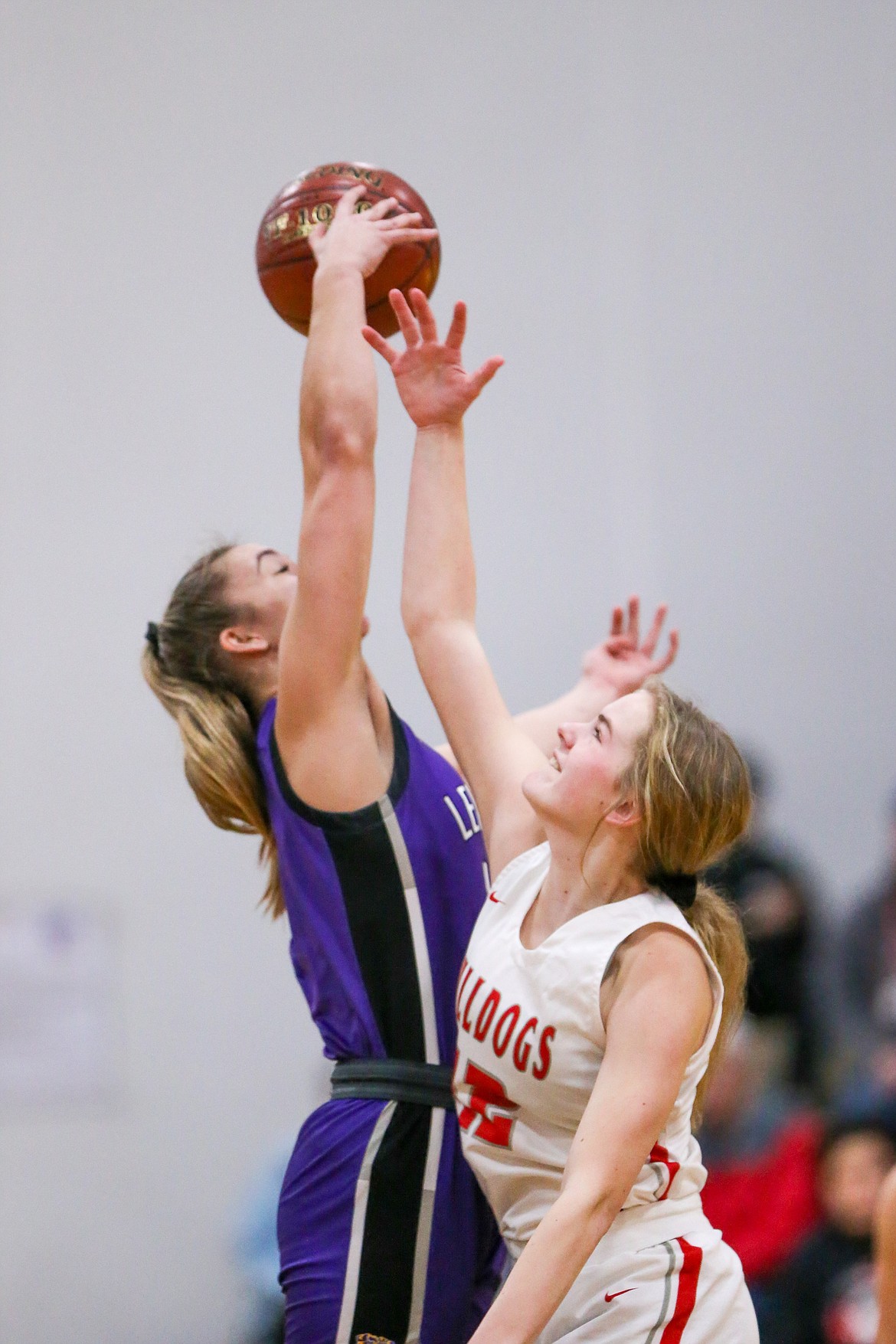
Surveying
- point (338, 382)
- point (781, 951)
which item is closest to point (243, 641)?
point (338, 382)

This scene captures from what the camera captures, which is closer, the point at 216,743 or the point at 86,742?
the point at 216,743

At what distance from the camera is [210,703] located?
8.55 feet

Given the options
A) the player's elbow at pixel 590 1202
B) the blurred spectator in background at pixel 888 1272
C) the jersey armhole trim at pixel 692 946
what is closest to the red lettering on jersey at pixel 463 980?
the jersey armhole trim at pixel 692 946

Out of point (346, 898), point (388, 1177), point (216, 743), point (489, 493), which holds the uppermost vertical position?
point (489, 493)

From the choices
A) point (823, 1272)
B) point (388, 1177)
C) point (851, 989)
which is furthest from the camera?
point (851, 989)

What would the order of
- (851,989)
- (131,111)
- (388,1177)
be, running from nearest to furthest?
1. (388,1177)
2. (851,989)
3. (131,111)

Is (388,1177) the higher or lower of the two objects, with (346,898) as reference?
lower

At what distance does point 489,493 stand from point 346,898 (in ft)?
12.4

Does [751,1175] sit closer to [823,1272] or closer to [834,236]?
[823,1272]

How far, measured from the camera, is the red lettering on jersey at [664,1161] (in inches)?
76.7

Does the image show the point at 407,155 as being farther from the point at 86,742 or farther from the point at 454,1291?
the point at 454,1291

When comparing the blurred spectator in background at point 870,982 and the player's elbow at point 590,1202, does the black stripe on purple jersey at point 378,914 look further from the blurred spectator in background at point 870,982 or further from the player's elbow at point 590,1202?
the blurred spectator in background at point 870,982

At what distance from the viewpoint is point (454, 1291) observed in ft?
7.37

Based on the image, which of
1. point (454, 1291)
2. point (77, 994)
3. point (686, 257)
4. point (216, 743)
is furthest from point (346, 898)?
point (686, 257)
